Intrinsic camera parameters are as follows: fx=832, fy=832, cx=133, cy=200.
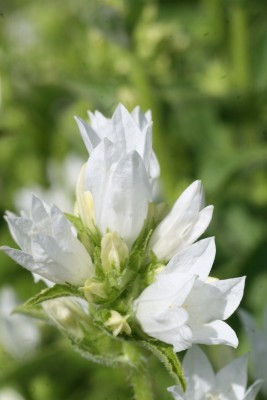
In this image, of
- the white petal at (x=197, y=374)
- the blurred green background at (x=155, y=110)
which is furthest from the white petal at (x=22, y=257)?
the blurred green background at (x=155, y=110)

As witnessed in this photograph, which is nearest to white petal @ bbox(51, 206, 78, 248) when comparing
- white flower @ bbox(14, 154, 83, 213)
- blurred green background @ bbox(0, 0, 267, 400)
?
blurred green background @ bbox(0, 0, 267, 400)

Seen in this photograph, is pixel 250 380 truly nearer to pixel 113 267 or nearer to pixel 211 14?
pixel 113 267

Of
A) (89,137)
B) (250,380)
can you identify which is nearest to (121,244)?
(89,137)

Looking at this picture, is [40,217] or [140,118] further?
[140,118]

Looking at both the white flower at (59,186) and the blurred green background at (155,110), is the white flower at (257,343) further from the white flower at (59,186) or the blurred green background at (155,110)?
the white flower at (59,186)

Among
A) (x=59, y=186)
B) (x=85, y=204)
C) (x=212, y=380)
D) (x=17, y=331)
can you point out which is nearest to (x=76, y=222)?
(x=85, y=204)

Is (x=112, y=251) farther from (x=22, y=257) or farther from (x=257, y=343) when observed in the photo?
(x=257, y=343)

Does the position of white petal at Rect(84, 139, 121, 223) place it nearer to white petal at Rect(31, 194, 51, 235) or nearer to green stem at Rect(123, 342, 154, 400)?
white petal at Rect(31, 194, 51, 235)
